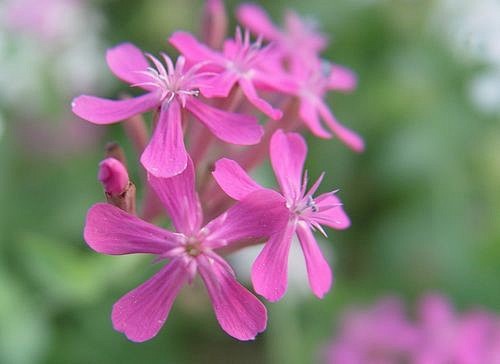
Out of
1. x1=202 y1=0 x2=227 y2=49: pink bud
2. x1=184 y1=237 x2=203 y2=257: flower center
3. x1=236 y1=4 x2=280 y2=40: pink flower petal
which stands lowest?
x1=184 y1=237 x2=203 y2=257: flower center

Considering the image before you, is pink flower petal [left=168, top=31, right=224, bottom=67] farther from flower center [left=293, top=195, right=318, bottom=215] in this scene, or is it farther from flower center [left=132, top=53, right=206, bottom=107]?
flower center [left=293, top=195, right=318, bottom=215]

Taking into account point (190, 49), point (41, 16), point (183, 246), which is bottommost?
point (183, 246)

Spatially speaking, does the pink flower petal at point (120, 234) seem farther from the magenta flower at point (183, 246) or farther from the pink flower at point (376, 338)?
the pink flower at point (376, 338)

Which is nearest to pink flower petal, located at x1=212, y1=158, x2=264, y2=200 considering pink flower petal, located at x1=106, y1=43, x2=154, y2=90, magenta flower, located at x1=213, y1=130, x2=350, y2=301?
magenta flower, located at x1=213, y1=130, x2=350, y2=301

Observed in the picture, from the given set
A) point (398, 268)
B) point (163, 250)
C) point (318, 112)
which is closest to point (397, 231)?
point (398, 268)

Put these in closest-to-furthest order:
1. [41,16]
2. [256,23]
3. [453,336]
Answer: [256,23] < [453,336] < [41,16]

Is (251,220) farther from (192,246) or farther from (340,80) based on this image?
(340,80)

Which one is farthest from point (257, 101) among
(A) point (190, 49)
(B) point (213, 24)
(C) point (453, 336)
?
(C) point (453, 336)
